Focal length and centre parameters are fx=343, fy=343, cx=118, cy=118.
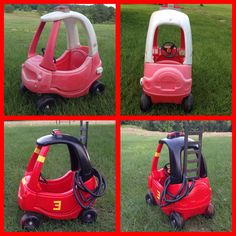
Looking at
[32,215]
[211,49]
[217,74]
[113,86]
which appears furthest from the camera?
[211,49]

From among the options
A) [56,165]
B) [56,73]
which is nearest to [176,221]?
[56,73]

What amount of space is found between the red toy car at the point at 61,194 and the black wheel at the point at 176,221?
66 centimetres

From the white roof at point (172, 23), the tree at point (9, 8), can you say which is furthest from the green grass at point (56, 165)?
the tree at point (9, 8)

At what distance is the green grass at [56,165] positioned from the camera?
9.86ft

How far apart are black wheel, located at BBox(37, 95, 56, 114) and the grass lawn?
1.24 metres

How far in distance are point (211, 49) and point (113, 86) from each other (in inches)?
84.4

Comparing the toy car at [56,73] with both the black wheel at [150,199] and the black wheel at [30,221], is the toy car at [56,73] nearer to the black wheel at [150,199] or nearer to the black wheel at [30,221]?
the black wheel at [30,221]

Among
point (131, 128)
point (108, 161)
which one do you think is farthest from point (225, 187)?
point (131, 128)

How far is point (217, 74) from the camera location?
14.2ft

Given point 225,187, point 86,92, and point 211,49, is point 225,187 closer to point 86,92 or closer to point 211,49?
point 86,92

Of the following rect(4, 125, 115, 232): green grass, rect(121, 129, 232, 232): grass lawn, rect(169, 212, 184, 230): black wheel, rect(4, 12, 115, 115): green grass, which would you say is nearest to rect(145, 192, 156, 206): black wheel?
rect(121, 129, 232, 232): grass lawn

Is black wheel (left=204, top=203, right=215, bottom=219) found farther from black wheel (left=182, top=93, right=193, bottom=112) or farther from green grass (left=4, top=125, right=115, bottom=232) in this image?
black wheel (left=182, top=93, right=193, bottom=112)

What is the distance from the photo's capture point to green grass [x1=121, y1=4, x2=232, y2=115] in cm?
370

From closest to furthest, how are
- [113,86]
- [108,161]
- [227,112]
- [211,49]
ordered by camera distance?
[227,112], [113,86], [108,161], [211,49]
